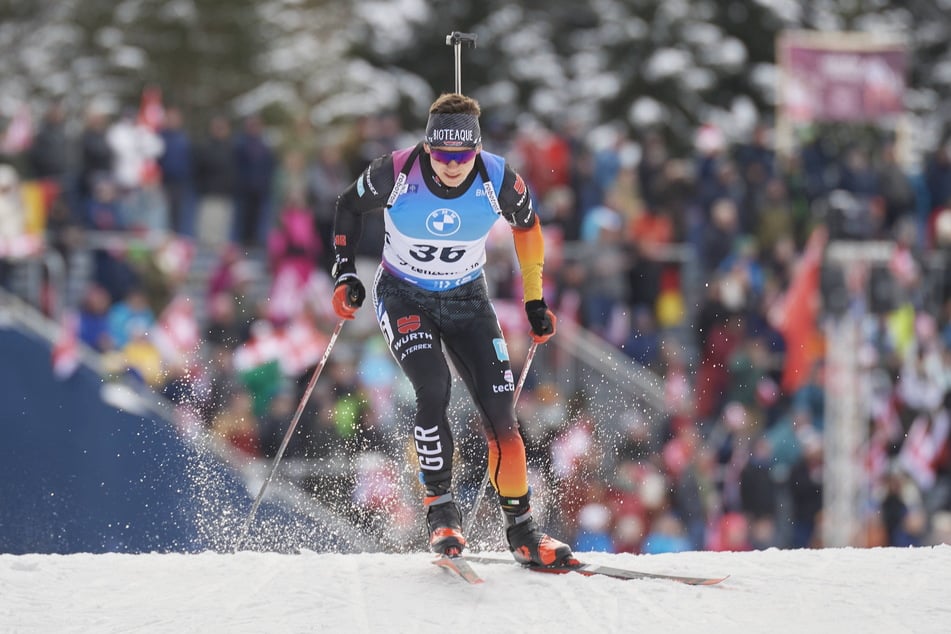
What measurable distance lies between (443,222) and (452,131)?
1.49 feet

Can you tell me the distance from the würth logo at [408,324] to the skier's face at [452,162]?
2.15 feet

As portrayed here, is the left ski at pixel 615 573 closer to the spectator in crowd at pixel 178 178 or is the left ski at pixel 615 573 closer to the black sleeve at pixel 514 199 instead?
the black sleeve at pixel 514 199

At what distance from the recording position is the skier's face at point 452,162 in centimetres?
642

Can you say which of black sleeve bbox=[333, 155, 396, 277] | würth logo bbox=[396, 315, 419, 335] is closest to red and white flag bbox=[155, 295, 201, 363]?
black sleeve bbox=[333, 155, 396, 277]

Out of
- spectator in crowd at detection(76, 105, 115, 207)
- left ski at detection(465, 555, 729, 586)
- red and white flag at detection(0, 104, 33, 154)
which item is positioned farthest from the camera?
red and white flag at detection(0, 104, 33, 154)

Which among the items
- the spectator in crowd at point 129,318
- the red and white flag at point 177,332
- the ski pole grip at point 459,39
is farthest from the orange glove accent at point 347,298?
the spectator in crowd at point 129,318

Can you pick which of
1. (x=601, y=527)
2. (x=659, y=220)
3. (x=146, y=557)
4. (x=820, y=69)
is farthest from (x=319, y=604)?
(x=820, y=69)

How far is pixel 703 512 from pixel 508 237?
2767 millimetres

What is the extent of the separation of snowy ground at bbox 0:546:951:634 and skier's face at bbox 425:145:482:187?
180cm

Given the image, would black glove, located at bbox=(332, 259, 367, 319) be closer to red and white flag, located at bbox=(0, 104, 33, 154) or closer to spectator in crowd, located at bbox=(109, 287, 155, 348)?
spectator in crowd, located at bbox=(109, 287, 155, 348)

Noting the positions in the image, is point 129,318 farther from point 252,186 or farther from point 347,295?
point 347,295

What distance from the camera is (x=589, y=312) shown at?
12289mm

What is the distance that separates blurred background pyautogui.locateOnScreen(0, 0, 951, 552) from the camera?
10.1m

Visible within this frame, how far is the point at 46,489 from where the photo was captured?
932 centimetres
